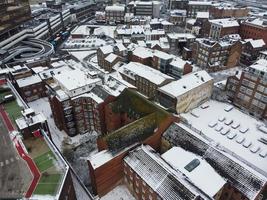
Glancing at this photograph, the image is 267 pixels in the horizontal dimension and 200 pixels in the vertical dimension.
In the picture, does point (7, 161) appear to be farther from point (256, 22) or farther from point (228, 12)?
point (228, 12)

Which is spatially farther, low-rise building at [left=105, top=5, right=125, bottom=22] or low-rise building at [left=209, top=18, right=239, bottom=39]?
low-rise building at [left=105, top=5, right=125, bottom=22]

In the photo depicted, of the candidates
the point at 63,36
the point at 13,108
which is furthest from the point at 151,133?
the point at 63,36

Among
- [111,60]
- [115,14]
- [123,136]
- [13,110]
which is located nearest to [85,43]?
[111,60]

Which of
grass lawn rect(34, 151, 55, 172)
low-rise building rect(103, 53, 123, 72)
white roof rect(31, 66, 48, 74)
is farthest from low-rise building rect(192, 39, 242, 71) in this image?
grass lawn rect(34, 151, 55, 172)

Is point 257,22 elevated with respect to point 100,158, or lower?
elevated

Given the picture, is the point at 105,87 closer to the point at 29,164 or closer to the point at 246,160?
the point at 29,164

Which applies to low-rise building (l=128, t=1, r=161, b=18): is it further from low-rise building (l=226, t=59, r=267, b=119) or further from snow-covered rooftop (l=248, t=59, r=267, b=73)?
snow-covered rooftop (l=248, t=59, r=267, b=73)
